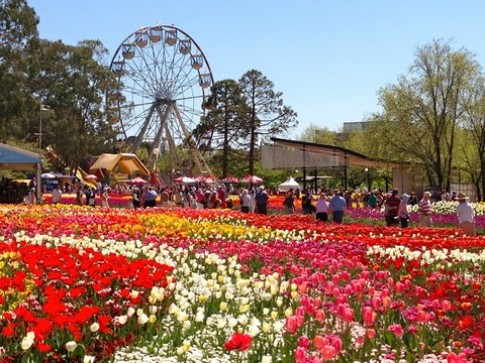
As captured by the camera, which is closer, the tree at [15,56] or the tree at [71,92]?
the tree at [15,56]

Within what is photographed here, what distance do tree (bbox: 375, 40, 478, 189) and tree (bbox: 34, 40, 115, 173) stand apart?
34041 mm

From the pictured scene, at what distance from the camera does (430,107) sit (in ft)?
138

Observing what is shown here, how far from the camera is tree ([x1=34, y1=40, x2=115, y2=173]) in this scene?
67625 mm

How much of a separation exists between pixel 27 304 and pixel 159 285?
1209 mm

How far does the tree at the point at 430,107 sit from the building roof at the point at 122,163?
18.6 m

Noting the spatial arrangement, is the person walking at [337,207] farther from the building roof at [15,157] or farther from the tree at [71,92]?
the tree at [71,92]

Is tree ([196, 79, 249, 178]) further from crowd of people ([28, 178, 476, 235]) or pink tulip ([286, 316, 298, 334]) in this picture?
pink tulip ([286, 316, 298, 334])

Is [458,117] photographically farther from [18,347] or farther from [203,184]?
[18,347]

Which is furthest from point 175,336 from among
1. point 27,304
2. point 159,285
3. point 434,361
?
point 434,361

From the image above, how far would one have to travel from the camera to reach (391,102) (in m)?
42.8

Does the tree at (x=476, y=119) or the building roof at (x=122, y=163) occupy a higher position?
the tree at (x=476, y=119)

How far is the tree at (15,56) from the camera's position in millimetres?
46312

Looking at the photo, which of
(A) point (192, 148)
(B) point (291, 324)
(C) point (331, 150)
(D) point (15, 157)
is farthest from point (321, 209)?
(A) point (192, 148)

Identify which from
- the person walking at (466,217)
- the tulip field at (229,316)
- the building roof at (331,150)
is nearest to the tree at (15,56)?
the building roof at (331,150)
